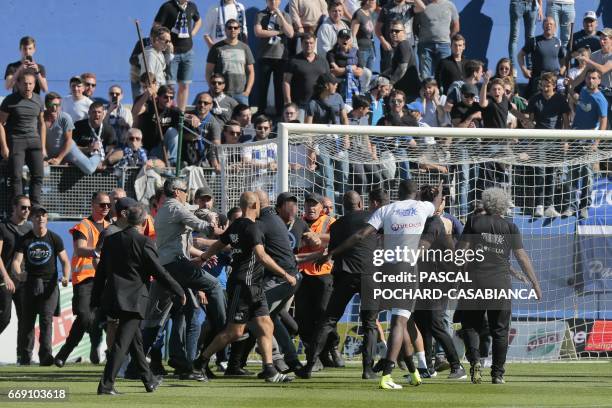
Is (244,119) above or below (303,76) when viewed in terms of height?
below

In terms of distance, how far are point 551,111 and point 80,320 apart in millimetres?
8886

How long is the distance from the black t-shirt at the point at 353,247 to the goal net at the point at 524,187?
3.09 metres

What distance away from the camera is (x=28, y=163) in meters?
17.4

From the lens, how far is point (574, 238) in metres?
17.4

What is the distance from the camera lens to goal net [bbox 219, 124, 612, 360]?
16.7 m

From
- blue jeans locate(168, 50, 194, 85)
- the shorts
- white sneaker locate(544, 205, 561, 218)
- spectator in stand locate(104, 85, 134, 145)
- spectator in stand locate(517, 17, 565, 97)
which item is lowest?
the shorts

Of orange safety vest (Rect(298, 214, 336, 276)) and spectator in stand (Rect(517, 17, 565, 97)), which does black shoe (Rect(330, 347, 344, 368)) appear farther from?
spectator in stand (Rect(517, 17, 565, 97))

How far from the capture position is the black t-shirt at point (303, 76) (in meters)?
20.1

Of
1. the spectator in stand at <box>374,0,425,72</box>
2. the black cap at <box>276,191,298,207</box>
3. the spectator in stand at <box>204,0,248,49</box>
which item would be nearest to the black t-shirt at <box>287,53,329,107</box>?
the spectator in stand at <box>204,0,248,49</box>

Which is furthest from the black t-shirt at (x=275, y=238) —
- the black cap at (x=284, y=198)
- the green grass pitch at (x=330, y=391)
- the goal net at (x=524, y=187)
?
the goal net at (x=524, y=187)

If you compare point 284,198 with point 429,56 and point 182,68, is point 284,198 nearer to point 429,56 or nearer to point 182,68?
point 182,68

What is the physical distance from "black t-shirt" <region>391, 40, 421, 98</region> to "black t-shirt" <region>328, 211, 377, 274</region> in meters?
8.60

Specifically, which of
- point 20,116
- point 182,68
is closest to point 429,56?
point 182,68

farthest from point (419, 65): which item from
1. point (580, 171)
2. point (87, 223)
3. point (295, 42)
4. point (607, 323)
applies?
point (87, 223)
